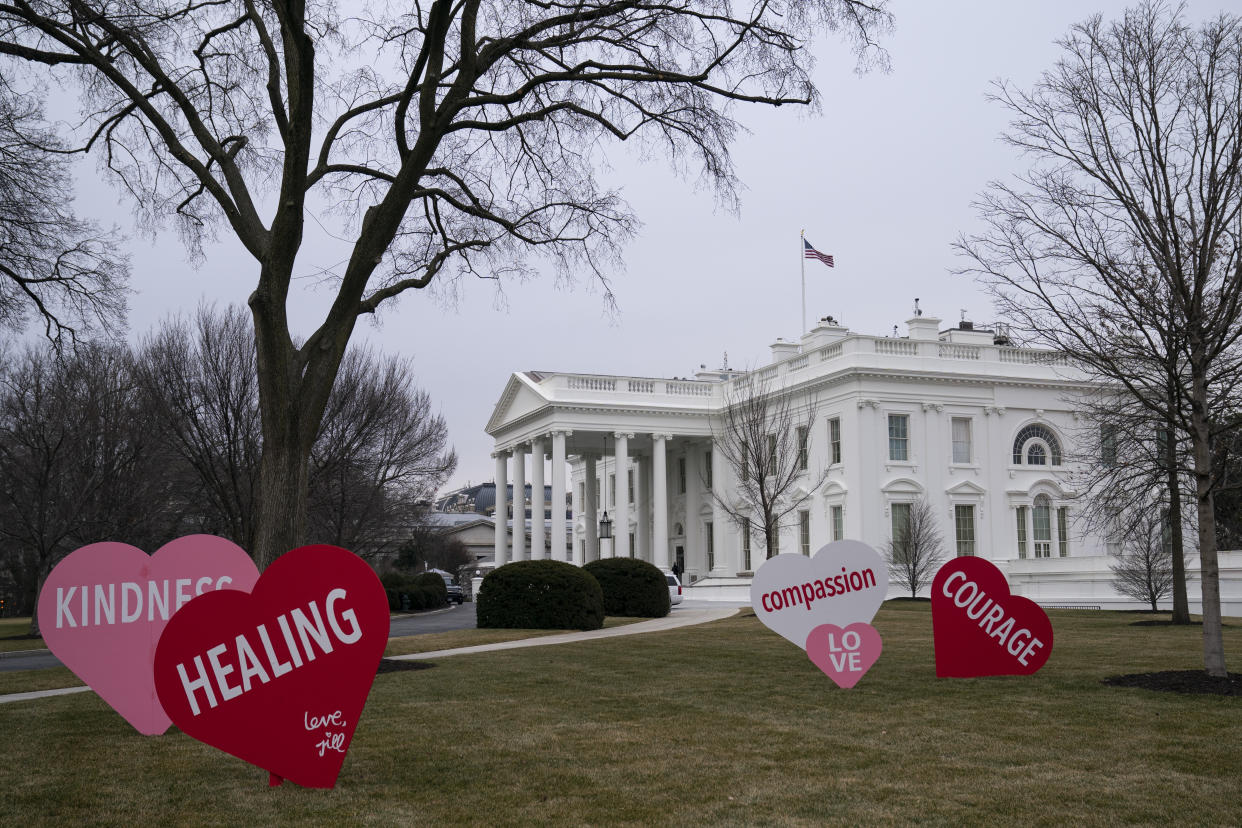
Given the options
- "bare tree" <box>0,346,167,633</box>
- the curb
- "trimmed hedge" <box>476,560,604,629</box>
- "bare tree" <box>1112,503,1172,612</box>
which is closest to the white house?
"bare tree" <box>1112,503,1172,612</box>

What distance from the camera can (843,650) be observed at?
42.9 feet

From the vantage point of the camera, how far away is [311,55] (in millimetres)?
14297

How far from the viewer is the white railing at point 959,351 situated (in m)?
47.5

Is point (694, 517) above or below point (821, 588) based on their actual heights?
above

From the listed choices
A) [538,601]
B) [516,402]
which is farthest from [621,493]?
[538,601]

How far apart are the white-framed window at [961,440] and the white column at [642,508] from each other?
786 inches

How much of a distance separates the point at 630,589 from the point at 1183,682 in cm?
1995

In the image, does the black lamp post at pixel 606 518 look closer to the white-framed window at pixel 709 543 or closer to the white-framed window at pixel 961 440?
the white-framed window at pixel 709 543

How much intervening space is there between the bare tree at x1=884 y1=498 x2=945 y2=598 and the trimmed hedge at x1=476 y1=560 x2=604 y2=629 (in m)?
19.1

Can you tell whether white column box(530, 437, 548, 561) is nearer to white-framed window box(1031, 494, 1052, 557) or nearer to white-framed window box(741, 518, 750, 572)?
white-framed window box(741, 518, 750, 572)

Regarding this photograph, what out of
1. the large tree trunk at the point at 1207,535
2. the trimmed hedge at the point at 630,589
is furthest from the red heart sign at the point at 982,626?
the trimmed hedge at the point at 630,589

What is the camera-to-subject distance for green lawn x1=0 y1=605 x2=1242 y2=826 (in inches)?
278

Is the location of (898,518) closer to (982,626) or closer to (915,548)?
(915,548)

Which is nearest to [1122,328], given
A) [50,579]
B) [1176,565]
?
[50,579]
